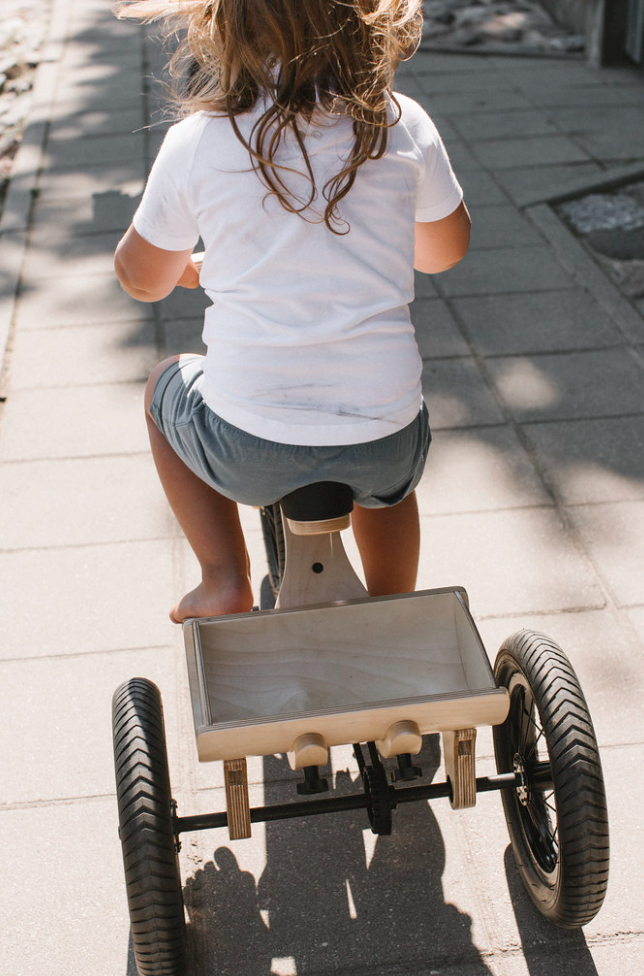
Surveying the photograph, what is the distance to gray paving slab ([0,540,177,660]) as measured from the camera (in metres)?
2.57

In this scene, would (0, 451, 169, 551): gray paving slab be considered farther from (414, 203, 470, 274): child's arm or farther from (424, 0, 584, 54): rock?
(424, 0, 584, 54): rock

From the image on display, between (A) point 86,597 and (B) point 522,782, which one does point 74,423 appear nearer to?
(A) point 86,597

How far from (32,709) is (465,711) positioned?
1225mm

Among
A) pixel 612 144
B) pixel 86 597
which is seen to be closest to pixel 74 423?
pixel 86 597

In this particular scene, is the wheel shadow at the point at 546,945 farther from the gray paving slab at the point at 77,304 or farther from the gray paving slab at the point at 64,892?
the gray paving slab at the point at 77,304

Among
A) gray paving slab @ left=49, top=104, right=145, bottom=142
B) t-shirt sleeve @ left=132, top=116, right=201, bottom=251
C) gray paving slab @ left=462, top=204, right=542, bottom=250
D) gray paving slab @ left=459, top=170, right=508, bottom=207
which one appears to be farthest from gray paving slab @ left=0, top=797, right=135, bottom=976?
gray paving slab @ left=49, top=104, right=145, bottom=142

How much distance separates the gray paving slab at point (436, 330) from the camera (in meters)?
3.88

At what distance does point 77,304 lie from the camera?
425 cm

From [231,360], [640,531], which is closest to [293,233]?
[231,360]

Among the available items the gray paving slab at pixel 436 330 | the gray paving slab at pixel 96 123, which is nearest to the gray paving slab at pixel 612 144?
the gray paving slab at pixel 436 330

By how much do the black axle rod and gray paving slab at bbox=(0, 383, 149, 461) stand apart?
70.2 inches

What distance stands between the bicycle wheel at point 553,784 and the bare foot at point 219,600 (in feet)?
1.71

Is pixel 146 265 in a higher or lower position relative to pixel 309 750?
higher

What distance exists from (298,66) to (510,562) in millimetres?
1664
